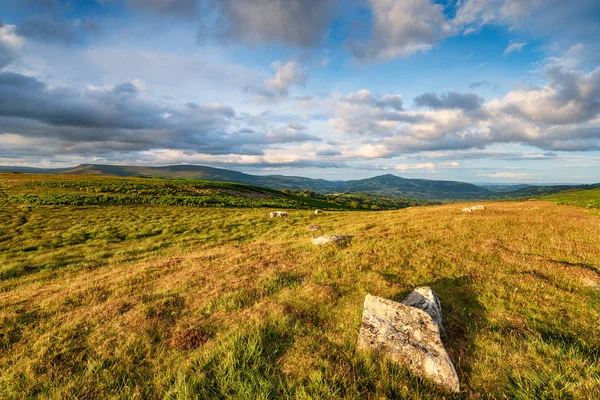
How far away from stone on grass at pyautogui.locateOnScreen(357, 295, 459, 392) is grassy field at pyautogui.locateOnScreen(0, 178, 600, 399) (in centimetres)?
29

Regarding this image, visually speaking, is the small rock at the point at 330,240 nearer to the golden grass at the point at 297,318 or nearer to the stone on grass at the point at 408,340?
the golden grass at the point at 297,318

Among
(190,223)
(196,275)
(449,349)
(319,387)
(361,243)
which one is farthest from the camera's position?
(190,223)

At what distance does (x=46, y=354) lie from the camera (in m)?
6.30

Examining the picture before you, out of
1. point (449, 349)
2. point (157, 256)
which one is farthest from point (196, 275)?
point (449, 349)

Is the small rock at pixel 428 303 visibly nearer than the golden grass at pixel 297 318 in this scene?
No

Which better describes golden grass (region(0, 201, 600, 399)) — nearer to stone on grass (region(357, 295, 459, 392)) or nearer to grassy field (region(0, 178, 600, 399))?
grassy field (region(0, 178, 600, 399))

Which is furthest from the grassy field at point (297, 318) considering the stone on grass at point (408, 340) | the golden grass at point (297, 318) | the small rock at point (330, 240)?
the small rock at point (330, 240)

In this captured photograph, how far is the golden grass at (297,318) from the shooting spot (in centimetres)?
507

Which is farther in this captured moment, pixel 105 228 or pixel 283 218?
pixel 283 218

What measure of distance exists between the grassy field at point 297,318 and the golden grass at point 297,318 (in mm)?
40

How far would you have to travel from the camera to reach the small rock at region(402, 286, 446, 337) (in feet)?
23.1

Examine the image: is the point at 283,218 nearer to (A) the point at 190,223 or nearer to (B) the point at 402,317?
(A) the point at 190,223

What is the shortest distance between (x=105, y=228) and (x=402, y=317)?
29154 mm

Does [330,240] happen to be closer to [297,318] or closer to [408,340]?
[297,318]
